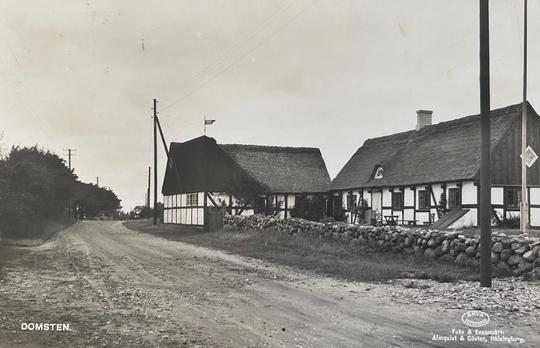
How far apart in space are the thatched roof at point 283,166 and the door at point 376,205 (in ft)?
24.7

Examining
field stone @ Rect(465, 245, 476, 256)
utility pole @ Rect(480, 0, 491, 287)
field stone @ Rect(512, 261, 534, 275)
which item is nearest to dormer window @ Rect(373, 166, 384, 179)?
field stone @ Rect(465, 245, 476, 256)

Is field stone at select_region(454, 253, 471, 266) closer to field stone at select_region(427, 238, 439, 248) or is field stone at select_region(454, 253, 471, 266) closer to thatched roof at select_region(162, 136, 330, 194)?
field stone at select_region(427, 238, 439, 248)

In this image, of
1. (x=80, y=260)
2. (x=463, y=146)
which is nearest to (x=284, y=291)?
(x=80, y=260)

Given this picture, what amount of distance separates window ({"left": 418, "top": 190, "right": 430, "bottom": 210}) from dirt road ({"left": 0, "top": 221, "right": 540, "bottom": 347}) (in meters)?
16.6

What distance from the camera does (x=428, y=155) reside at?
30984mm

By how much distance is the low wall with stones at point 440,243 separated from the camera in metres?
12.5

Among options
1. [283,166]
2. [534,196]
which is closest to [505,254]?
[534,196]

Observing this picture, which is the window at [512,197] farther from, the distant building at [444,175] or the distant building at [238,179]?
the distant building at [238,179]

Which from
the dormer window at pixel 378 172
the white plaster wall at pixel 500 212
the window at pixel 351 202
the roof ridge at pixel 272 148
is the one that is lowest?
the white plaster wall at pixel 500 212

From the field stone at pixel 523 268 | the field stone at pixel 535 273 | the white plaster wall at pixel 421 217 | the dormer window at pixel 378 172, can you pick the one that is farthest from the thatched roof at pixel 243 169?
the field stone at pixel 535 273

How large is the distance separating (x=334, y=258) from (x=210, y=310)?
852cm

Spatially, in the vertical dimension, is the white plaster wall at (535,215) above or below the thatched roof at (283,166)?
below

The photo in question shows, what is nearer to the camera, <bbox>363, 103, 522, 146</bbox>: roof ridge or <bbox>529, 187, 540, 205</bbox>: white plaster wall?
<bbox>529, 187, 540, 205</bbox>: white plaster wall

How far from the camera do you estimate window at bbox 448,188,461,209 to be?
26.4 metres
